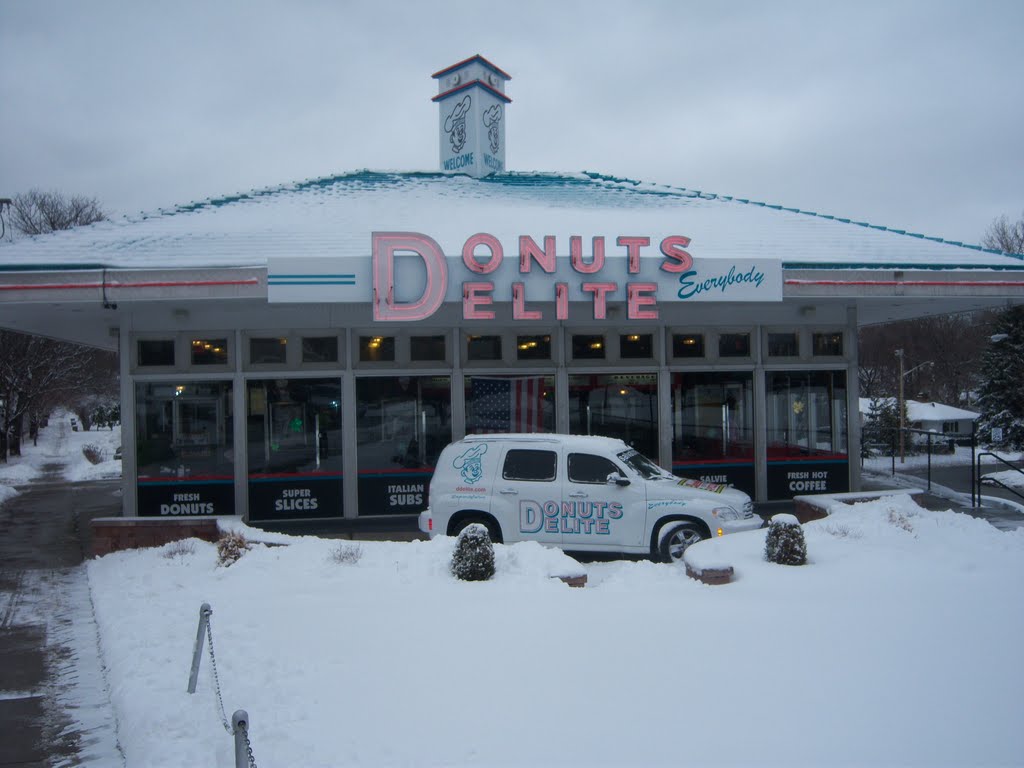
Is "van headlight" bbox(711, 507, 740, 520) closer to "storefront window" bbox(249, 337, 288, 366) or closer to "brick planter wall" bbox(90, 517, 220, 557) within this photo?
"brick planter wall" bbox(90, 517, 220, 557)

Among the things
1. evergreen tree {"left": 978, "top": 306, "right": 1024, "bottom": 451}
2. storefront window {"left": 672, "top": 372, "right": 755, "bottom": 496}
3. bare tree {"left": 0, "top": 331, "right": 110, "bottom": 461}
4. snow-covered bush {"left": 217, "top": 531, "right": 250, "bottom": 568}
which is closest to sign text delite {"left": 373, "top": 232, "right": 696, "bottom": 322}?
storefront window {"left": 672, "top": 372, "right": 755, "bottom": 496}

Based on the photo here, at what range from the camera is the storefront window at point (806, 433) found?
1603 centimetres

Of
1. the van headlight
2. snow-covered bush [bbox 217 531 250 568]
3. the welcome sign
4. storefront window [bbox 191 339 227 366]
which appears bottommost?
snow-covered bush [bbox 217 531 250 568]

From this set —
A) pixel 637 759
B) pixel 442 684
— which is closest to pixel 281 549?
pixel 442 684

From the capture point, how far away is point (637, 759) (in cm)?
522

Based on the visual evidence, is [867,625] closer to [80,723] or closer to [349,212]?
[80,723]

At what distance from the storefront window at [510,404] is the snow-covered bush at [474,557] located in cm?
607

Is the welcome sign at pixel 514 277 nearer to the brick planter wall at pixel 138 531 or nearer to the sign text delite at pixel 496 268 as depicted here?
the sign text delite at pixel 496 268

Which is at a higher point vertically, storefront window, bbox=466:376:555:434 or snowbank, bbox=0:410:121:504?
storefront window, bbox=466:376:555:434

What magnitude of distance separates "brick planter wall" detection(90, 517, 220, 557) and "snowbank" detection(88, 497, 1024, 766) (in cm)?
227

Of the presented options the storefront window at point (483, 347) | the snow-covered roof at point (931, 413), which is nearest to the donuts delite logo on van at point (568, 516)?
the storefront window at point (483, 347)

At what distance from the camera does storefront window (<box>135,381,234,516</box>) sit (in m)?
14.7

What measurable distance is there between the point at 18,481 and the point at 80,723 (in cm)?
2646

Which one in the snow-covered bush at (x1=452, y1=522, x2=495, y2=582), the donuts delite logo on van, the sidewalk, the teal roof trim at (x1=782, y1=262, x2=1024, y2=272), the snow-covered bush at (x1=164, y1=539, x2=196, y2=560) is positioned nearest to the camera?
the snow-covered bush at (x1=452, y1=522, x2=495, y2=582)
